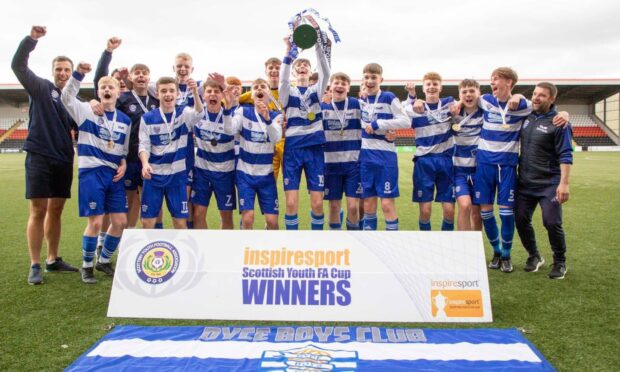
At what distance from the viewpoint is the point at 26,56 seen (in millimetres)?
4773

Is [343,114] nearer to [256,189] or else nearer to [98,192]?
[256,189]

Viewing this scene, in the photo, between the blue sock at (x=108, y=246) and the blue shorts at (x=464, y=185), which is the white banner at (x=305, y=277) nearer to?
the blue sock at (x=108, y=246)

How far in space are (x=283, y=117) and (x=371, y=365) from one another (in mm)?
3233

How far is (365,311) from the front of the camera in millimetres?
3615

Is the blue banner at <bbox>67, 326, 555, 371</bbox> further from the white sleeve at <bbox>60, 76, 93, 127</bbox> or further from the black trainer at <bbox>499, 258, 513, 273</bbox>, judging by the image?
the white sleeve at <bbox>60, 76, 93, 127</bbox>

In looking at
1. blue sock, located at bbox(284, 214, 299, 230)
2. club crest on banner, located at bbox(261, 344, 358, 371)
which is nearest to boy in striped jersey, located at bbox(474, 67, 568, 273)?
blue sock, located at bbox(284, 214, 299, 230)

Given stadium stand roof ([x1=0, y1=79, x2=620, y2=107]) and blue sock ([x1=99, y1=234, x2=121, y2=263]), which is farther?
stadium stand roof ([x1=0, y1=79, x2=620, y2=107])

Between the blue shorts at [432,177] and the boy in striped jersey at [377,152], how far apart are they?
35 cm

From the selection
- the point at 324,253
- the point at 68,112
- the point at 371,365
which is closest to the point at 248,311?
the point at 324,253

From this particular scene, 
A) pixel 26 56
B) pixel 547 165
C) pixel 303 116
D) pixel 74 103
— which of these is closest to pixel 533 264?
pixel 547 165

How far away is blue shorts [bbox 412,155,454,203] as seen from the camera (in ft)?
18.1

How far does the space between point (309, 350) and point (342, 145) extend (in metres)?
3.06

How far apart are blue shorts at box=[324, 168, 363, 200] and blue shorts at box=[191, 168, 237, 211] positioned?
1.18 m

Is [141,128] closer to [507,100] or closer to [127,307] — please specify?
[127,307]
